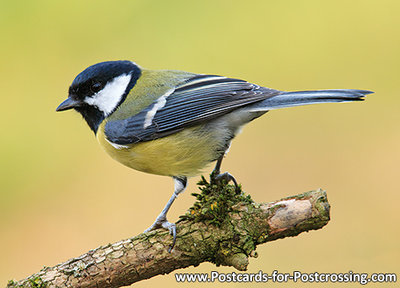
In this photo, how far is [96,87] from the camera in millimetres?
2703

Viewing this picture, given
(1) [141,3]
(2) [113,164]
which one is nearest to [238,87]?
(2) [113,164]

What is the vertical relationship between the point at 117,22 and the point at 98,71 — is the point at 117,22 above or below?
above

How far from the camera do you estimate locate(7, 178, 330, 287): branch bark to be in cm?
210

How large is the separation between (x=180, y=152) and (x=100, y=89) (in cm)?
63

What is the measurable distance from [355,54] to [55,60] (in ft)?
9.13

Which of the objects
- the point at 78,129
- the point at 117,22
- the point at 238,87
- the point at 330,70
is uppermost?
the point at 117,22

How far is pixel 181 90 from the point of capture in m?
2.65

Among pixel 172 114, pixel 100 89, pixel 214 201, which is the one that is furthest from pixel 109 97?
pixel 214 201

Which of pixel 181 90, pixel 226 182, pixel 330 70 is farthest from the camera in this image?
pixel 330 70

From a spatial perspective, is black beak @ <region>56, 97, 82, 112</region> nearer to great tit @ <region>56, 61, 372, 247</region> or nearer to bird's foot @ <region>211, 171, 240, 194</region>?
great tit @ <region>56, 61, 372, 247</region>

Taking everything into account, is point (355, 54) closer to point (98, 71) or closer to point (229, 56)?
point (229, 56)

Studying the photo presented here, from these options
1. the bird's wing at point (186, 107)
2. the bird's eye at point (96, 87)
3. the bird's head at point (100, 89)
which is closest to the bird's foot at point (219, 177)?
the bird's wing at point (186, 107)

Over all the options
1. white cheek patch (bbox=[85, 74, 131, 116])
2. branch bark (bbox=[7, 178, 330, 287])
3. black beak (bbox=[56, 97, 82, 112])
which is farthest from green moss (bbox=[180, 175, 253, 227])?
black beak (bbox=[56, 97, 82, 112])

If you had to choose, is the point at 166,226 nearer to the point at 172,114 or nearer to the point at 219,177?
the point at 219,177
